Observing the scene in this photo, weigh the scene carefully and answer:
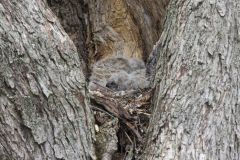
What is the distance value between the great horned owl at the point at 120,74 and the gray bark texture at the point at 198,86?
1.16 m

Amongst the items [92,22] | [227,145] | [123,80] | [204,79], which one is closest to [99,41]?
[92,22]

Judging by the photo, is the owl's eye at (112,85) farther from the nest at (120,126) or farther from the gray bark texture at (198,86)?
the gray bark texture at (198,86)

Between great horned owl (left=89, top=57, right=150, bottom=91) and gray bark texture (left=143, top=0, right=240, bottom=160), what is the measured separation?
1155 millimetres

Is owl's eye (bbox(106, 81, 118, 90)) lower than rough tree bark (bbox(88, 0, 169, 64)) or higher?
lower

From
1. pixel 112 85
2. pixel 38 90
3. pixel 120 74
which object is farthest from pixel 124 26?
pixel 38 90

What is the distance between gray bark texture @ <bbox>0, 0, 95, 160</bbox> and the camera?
2.67m

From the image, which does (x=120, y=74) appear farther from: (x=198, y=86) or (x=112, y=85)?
(x=198, y=86)

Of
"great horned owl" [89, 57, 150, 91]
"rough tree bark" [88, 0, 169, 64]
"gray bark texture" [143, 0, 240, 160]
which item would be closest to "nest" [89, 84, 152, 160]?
"gray bark texture" [143, 0, 240, 160]

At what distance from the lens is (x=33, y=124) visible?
2.70 m

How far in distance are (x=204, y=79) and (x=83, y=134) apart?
32.5 inches

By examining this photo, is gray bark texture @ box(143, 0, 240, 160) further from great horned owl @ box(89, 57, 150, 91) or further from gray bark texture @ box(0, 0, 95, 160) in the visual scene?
great horned owl @ box(89, 57, 150, 91)

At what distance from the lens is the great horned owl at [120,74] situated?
186 inches

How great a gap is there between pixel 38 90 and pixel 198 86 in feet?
3.23

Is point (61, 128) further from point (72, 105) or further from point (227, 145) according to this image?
point (227, 145)
